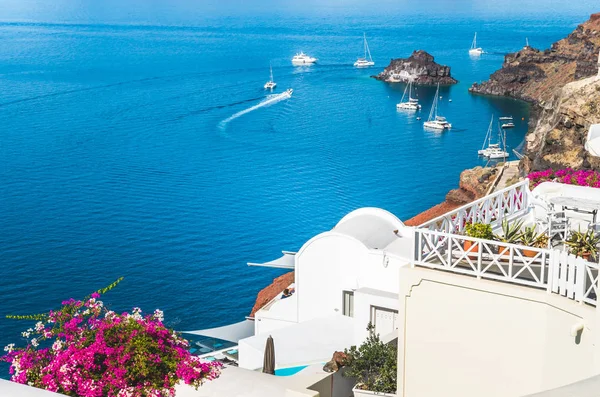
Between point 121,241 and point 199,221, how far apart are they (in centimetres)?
450

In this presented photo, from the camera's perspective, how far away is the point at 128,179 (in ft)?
146

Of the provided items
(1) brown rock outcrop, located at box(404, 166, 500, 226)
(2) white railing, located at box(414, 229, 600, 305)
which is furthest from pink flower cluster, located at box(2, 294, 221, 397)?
(1) brown rock outcrop, located at box(404, 166, 500, 226)

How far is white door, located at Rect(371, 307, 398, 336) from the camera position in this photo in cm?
1197

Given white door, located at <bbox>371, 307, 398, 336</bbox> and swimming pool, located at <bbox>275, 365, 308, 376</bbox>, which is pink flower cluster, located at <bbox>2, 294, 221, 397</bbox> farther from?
white door, located at <bbox>371, 307, 398, 336</bbox>

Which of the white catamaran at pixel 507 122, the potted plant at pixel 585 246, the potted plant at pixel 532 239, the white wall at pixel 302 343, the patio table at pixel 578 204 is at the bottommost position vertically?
the white catamaran at pixel 507 122

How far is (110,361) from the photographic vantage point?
6531 mm

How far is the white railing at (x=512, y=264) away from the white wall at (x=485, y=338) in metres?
0.09

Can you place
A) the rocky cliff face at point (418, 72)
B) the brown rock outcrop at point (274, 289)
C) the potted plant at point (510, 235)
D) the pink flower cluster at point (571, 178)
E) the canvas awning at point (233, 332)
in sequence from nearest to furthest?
the potted plant at point (510, 235) < the pink flower cluster at point (571, 178) < the canvas awning at point (233, 332) < the brown rock outcrop at point (274, 289) < the rocky cliff face at point (418, 72)

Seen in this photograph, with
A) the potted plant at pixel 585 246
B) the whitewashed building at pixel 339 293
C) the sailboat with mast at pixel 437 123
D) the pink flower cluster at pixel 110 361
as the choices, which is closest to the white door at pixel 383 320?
the whitewashed building at pixel 339 293

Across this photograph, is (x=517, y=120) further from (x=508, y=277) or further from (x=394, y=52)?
(x=508, y=277)

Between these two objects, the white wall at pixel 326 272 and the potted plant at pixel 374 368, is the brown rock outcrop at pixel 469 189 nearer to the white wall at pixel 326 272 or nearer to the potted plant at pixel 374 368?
the white wall at pixel 326 272

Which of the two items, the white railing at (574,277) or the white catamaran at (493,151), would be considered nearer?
the white railing at (574,277)

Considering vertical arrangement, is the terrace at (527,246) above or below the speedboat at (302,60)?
above

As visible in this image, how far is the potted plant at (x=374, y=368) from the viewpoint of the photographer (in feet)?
27.9
